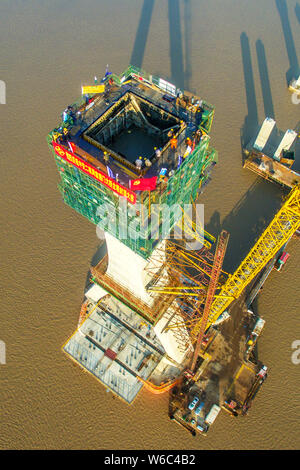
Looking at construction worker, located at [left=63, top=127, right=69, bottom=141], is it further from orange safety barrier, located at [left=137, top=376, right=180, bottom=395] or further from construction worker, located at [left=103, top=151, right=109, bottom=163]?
orange safety barrier, located at [left=137, top=376, right=180, bottom=395]

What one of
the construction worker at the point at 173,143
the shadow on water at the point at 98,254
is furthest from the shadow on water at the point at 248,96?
the construction worker at the point at 173,143

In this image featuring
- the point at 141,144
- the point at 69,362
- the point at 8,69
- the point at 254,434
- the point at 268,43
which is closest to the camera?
the point at 141,144

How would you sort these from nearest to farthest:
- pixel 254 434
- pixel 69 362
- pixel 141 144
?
1. pixel 141 144
2. pixel 254 434
3. pixel 69 362

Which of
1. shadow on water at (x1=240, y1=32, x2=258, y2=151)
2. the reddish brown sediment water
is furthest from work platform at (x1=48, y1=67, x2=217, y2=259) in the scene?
shadow on water at (x1=240, y1=32, x2=258, y2=151)

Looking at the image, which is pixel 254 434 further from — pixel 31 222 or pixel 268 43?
pixel 268 43

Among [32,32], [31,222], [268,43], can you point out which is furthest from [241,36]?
[31,222]

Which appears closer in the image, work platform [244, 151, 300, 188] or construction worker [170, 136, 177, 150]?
construction worker [170, 136, 177, 150]
